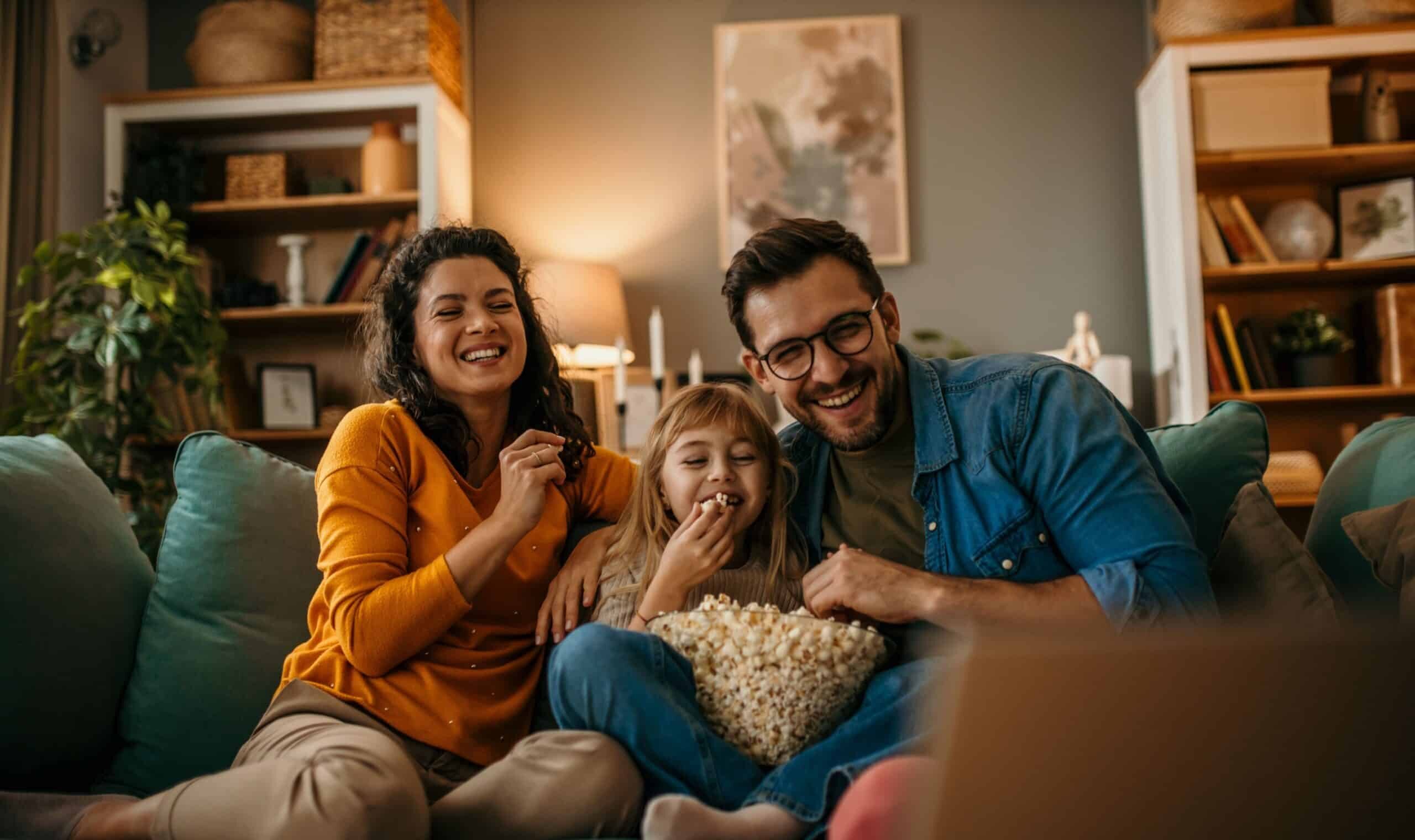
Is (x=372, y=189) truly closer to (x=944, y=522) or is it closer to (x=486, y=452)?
(x=486, y=452)

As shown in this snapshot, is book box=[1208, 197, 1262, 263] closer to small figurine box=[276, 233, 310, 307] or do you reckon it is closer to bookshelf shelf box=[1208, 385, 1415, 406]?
bookshelf shelf box=[1208, 385, 1415, 406]

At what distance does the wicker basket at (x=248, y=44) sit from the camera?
3928 millimetres

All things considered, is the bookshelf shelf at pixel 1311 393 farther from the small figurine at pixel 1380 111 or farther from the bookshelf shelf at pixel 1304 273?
the small figurine at pixel 1380 111

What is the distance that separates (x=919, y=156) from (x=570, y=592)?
3.16 metres

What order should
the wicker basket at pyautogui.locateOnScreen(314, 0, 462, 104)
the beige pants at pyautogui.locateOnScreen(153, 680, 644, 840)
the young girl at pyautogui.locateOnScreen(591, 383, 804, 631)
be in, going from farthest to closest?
the wicker basket at pyautogui.locateOnScreen(314, 0, 462, 104), the young girl at pyautogui.locateOnScreen(591, 383, 804, 631), the beige pants at pyautogui.locateOnScreen(153, 680, 644, 840)

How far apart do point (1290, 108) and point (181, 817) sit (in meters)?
3.87

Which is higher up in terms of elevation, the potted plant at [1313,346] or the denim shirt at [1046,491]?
the potted plant at [1313,346]

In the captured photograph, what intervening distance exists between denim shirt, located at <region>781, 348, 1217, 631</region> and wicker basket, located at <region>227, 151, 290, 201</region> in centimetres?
308

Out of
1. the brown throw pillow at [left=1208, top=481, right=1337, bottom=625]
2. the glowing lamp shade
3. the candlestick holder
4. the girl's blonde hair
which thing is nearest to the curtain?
the glowing lamp shade

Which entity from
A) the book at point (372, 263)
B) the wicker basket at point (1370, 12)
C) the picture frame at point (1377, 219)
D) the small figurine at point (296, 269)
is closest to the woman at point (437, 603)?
the book at point (372, 263)

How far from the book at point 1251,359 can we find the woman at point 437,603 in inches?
110

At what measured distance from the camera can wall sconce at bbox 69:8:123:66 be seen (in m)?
3.90

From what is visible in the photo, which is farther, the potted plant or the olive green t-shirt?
the potted plant

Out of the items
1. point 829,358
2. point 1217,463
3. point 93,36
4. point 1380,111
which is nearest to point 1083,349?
point 1380,111
